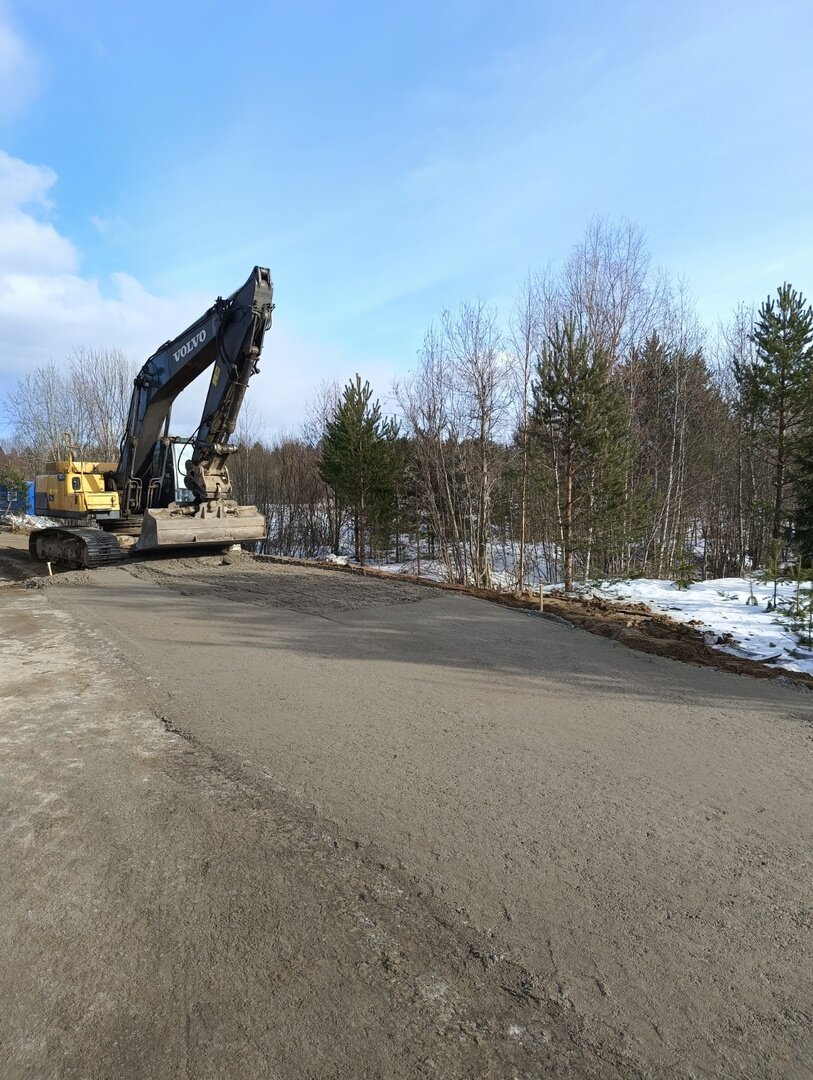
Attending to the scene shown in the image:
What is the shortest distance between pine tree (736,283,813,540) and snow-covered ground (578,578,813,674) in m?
11.6

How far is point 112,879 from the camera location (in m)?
2.84

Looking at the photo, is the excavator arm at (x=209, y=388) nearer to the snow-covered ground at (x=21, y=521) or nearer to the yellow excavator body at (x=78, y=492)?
the yellow excavator body at (x=78, y=492)

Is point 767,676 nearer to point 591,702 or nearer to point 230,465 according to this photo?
point 591,702

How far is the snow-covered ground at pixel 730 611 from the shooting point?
292 inches

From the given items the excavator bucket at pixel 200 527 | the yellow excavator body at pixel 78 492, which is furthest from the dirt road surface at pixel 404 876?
the yellow excavator body at pixel 78 492

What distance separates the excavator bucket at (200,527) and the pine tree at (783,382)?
58.7 feet

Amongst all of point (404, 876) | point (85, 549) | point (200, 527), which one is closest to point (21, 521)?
point (85, 549)

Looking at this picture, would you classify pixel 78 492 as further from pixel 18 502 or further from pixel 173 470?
pixel 18 502

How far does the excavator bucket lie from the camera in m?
12.6

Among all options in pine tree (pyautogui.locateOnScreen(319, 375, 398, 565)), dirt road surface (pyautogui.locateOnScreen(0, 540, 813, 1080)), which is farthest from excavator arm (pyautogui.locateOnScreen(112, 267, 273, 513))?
pine tree (pyautogui.locateOnScreen(319, 375, 398, 565))

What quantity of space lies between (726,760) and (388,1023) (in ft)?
10.3

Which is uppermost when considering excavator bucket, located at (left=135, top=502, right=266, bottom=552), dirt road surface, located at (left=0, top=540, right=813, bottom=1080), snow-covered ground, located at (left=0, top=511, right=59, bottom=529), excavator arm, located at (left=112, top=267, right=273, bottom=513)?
excavator arm, located at (left=112, top=267, right=273, bottom=513)

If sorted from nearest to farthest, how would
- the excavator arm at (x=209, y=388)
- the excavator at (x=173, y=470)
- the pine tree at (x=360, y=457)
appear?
the excavator arm at (x=209, y=388), the excavator at (x=173, y=470), the pine tree at (x=360, y=457)

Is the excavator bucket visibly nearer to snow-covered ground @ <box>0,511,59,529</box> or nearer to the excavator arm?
the excavator arm
